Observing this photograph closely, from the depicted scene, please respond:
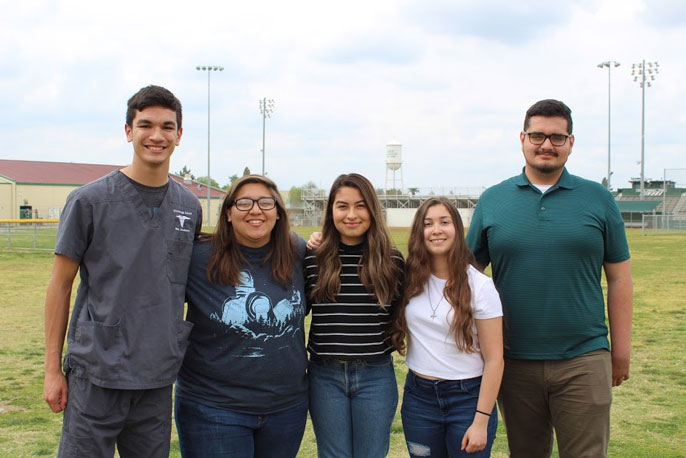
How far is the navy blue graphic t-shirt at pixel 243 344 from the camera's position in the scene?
3229 mm

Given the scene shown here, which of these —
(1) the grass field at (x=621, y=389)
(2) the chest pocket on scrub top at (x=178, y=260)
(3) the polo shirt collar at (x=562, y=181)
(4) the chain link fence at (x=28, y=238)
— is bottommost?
(1) the grass field at (x=621, y=389)

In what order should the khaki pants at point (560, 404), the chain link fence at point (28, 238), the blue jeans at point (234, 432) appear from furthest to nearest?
the chain link fence at point (28, 238) < the khaki pants at point (560, 404) < the blue jeans at point (234, 432)

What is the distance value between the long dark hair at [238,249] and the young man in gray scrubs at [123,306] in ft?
0.56

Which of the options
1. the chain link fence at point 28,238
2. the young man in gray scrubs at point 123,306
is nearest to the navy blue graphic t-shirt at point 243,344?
the young man in gray scrubs at point 123,306

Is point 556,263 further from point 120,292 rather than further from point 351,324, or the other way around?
point 120,292

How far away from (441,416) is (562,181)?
145 centimetres

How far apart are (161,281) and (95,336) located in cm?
38

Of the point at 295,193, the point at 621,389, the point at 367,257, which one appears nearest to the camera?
the point at 367,257

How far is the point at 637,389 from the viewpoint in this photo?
6852mm

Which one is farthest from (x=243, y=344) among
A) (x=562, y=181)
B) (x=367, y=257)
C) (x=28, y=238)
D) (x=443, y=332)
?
(x=28, y=238)

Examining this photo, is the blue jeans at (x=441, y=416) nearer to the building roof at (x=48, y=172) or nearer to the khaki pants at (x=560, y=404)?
the khaki pants at (x=560, y=404)

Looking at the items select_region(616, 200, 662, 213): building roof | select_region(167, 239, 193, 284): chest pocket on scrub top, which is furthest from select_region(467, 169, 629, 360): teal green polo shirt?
select_region(616, 200, 662, 213): building roof

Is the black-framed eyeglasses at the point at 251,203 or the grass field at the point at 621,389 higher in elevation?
the black-framed eyeglasses at the point at 251,203

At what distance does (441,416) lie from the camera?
3.34m
